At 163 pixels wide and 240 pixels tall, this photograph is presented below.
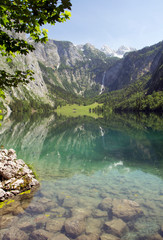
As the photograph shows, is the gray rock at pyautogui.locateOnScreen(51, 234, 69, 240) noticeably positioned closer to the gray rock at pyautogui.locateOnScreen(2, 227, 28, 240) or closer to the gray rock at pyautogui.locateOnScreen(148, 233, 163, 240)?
the gray rock at pyautogui.locateOnScreen(2, 227, 28, 240)

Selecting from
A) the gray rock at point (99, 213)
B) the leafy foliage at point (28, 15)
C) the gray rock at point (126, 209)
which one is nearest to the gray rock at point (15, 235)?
the gray rock at point (99, 213)

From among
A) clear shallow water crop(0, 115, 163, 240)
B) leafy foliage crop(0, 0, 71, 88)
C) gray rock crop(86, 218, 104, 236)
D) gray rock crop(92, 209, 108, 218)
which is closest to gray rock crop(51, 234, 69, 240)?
clear shallow water crop(0, 115, 163, 240)

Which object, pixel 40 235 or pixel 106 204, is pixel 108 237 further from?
pixel 40 235

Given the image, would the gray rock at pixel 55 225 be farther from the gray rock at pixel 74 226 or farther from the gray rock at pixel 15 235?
the gray rock at pixel 15 235

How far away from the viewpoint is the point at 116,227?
1173cm

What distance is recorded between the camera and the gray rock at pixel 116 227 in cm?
1132

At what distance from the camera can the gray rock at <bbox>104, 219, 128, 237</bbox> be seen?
446 inches

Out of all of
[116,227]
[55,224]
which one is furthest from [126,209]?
[55,224]

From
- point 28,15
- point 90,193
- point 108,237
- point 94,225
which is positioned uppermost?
point 28,15

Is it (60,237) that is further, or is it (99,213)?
(99,213)

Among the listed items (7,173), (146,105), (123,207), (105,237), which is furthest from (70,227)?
(146,105)

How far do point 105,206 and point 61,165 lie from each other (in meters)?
15.4

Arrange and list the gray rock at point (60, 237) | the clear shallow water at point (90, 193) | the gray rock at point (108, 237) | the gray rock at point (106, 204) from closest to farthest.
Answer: the gray rock at point (108, 237) < the gray rock at point (60, 237) < the clear shallow water at point (90, 193) < the gray rock at point (106, 204)

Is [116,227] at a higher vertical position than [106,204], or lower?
higher
